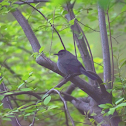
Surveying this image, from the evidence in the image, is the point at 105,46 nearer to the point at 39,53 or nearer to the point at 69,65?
the point at 69,65

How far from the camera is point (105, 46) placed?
120 cm

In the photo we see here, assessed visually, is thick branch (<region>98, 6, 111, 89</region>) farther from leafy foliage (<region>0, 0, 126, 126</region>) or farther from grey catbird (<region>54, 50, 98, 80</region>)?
grey catbird (<region>54, 50, 98, 80</region>)

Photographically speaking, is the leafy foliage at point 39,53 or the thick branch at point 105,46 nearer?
the leafy foliage at point 39,53

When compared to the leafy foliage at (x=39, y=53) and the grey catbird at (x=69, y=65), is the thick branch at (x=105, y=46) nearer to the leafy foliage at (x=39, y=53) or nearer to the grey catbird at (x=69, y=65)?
the leafy foliage at (x=39, y=53)

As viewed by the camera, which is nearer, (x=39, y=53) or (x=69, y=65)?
(x=39, y=53)

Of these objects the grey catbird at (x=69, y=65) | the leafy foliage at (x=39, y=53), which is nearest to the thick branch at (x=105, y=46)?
the leafy foliage at (x=39, y=53)

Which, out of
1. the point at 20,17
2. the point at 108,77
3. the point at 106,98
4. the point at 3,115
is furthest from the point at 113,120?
the point at 20,17

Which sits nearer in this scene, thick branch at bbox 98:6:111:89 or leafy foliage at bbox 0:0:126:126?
leafy foliage at bbox 0:0:126:126

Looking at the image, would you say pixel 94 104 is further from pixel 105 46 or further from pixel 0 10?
pixel 0 10

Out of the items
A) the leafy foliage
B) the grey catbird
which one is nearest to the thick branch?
the leafy foliage

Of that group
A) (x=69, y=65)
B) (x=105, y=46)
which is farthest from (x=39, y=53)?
(x=105, y=46)

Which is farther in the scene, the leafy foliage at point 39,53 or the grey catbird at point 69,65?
the grey catbird at point 69,65

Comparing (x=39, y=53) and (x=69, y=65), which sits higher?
(x=39, y=53)

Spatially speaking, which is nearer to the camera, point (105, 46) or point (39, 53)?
point (39, 53)
